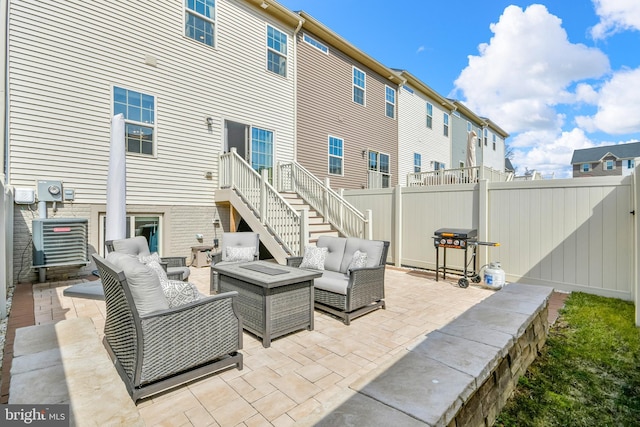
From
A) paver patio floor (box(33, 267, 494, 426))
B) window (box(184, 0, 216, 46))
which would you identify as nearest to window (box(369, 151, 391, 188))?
window (box(184, 0, 216, 46))

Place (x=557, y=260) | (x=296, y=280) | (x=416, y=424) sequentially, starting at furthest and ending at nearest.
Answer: (x=557, y=260)
(x=296, y=280)
(x=416, y=424)

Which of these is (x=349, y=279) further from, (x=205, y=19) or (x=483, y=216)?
(x=205, y=19)

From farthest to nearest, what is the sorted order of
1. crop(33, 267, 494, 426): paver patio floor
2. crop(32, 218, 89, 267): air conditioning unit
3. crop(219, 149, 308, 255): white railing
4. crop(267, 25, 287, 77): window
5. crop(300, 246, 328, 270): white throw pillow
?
crop(267, 25, 287, 77): window < crop(219, 149, 308, 255): white railing < crop(32, 218, 89, 267): air conditioning unit < crop(300, 246, 328, 270): white throw pillow < crop(33, 267, 494, 426): paver patio floor

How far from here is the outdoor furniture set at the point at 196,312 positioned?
2346mm

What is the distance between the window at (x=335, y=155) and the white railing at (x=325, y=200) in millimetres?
2364

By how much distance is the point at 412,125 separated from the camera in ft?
50.2

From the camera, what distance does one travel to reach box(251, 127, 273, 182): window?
9227 mm

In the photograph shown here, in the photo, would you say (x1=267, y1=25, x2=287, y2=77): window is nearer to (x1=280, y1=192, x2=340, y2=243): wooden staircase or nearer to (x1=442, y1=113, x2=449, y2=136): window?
(x1=280, y1=192, x2=340, y2=243): wooden staircase

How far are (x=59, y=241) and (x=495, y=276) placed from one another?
8296 millimetres

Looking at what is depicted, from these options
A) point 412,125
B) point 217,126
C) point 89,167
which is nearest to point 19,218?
point 89,167

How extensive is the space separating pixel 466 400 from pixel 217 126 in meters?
8.26

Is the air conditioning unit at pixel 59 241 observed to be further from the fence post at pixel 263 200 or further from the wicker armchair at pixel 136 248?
the fence post at pixel 263 200

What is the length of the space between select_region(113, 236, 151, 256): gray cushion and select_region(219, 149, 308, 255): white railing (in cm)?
248

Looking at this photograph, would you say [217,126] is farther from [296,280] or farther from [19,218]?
[296,280]
